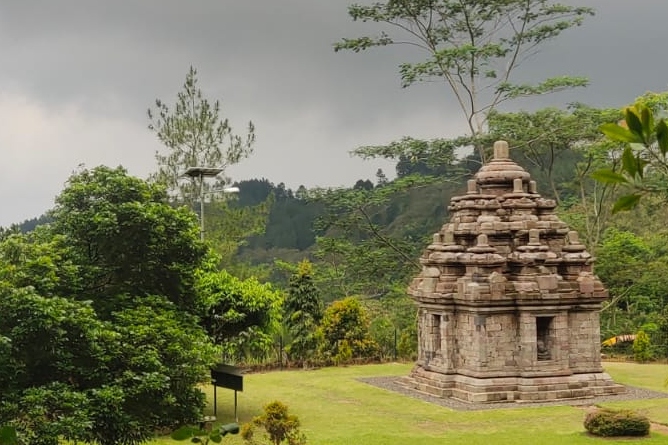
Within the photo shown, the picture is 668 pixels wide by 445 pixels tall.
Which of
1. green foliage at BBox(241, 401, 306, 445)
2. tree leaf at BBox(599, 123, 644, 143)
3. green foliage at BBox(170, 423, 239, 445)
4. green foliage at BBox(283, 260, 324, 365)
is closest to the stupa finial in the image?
green foliage at BBox(283, 260, 324, 365)

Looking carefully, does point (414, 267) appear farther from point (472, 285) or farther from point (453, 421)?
point (453, 421)

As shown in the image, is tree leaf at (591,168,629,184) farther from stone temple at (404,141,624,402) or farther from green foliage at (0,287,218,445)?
stone temple at (404,141,624,402)

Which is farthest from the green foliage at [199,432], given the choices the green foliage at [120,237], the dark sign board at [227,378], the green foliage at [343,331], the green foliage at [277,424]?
the green foliage at [343,331]

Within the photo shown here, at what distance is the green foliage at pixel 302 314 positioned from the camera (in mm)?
27062

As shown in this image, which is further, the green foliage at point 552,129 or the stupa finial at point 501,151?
the green foliage at point 552,129

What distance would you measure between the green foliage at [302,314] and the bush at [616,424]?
1245 cm

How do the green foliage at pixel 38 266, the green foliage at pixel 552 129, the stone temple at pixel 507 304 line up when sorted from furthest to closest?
the green foliage at pixel 552 129
the stone temple at pixel 507 304
the green foliage at pixel 38 266

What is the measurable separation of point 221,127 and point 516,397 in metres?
17.5

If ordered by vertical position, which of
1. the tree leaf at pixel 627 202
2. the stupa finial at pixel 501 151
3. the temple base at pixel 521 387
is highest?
the stupa finial at pixel 501 151

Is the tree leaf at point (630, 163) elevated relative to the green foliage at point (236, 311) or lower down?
elevated

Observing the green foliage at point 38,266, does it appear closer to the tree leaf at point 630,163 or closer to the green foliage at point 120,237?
the green foliage at point 120,237

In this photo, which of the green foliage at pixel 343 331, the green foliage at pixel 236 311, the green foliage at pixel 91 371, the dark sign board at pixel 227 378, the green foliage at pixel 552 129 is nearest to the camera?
the green foliage at pixel 91 371

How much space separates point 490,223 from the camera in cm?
2119

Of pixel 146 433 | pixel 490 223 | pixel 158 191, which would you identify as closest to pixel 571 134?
pixel 490 223
